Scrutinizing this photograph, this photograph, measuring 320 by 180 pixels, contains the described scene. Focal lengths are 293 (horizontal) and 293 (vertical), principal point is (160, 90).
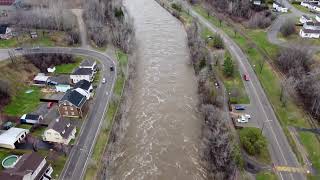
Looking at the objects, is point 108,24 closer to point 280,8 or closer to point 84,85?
point 84,85

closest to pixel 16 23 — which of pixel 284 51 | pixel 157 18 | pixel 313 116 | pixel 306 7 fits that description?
pixel 157 18

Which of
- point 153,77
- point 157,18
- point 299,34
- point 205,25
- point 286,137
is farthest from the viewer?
point 157,18

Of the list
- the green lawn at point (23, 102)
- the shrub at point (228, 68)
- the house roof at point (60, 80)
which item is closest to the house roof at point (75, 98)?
the green lawn at point (23, 102)

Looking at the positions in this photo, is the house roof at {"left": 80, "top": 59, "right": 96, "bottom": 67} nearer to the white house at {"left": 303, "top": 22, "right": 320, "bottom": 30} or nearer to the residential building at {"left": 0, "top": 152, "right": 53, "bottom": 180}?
the residential building at {"left": 0, "top": 152, "right": 53, "bottom": 180}

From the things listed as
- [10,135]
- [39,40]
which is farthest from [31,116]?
[39,40]

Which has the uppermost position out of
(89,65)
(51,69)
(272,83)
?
(89,65)

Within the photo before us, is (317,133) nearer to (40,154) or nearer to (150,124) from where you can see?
(150,124)

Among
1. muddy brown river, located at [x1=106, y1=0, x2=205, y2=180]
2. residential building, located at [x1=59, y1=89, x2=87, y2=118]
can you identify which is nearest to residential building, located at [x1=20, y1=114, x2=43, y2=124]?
residential building, located at [x1=59, y1=89, x2=87, y2=118]
